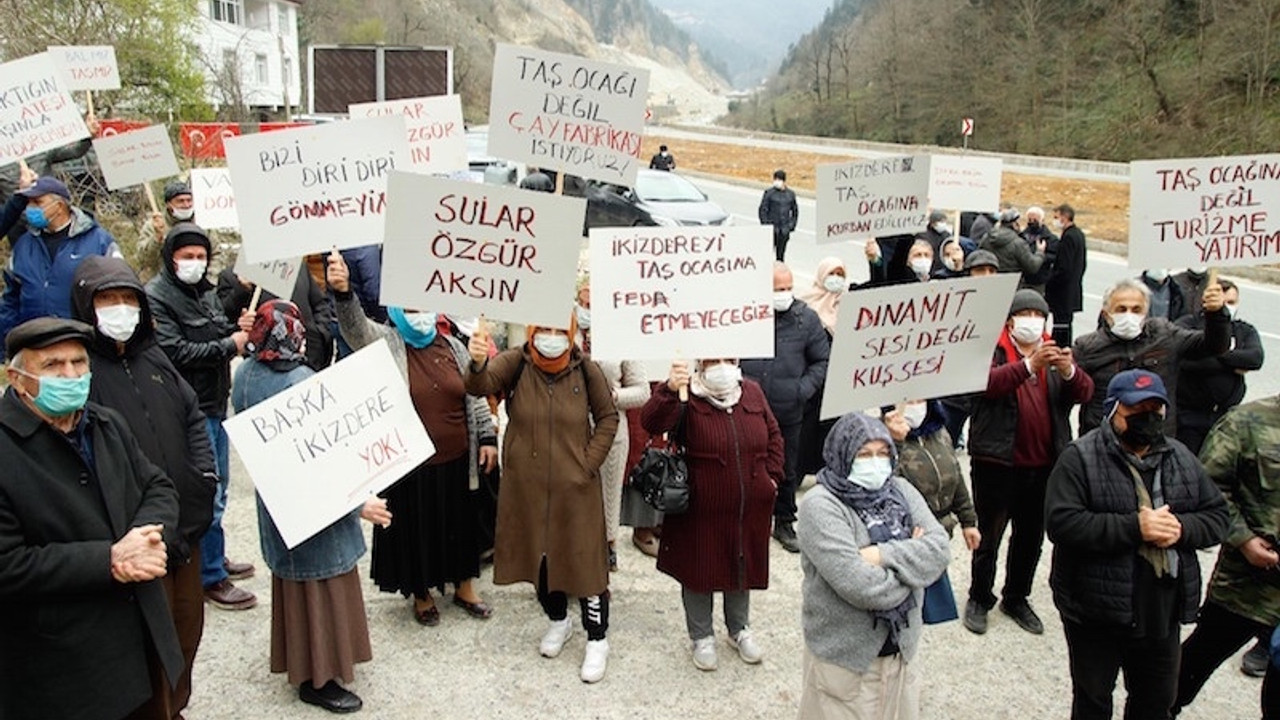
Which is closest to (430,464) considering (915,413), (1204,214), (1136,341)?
(915,413)

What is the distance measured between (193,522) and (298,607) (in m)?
0.63

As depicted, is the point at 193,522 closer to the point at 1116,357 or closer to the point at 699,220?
the point at 1116,357

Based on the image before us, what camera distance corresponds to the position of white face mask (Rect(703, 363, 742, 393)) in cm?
453

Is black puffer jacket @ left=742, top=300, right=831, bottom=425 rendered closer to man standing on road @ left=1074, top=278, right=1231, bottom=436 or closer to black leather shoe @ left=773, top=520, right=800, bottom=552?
black leather shoe @ left=773, top=520, right=800, bottom=552

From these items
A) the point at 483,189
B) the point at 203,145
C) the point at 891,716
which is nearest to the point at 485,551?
the point at 483,189

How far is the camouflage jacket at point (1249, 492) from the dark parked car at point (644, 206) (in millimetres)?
13468

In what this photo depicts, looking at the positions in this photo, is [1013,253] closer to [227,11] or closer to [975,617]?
[975,617]

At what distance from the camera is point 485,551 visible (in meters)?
5.70

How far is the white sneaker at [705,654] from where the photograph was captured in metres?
4.73

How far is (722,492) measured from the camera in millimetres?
4551

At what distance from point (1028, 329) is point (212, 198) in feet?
18.4

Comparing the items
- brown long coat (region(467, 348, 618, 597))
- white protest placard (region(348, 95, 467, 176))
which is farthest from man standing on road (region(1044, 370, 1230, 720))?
white protest placard (region(348, 95, 467, 176))

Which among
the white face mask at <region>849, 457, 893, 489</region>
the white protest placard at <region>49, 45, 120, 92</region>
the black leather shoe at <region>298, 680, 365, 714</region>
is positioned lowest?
the black leather shoe at <region>298, 680, 365, 714</region>

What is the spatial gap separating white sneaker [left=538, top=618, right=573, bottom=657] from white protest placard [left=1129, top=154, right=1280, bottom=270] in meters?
3.58
